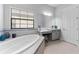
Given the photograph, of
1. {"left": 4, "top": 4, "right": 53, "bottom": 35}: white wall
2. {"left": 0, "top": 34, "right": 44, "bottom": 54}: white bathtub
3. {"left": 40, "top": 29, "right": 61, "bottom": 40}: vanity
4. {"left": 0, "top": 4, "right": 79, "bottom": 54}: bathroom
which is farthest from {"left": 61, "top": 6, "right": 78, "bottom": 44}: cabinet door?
{"left": 0, "top": 34, "right": 44, "bottom": 54}: white bathtub

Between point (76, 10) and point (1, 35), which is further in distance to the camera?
point (76, 10)

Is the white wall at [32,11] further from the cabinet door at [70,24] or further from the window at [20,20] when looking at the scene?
the cabinet door at [70,24]

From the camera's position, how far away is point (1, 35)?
5.11ft

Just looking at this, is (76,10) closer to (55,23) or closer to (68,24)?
(68,24)

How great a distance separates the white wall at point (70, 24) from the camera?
2.89 m

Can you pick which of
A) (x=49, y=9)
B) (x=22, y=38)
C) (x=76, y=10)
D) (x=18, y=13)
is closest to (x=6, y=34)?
(x=22, y=38)

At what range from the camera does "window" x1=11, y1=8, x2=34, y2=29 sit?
1525 mm

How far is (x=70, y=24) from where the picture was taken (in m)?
3.16

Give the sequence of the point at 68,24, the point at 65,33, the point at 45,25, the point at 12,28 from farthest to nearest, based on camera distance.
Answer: the point at 68,24 → the point at 65,33 → the point at 45,25 → the point at 12,28

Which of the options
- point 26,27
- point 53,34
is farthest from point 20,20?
point 53,34

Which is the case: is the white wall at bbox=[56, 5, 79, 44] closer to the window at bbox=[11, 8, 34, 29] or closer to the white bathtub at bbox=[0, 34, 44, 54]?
the white bathtub at bbox=[0, 34, 44, 54]

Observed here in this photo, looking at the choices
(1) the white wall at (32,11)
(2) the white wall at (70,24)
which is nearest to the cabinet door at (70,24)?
(2) the white wall at (70,24)

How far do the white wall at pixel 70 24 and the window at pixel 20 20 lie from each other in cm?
158
